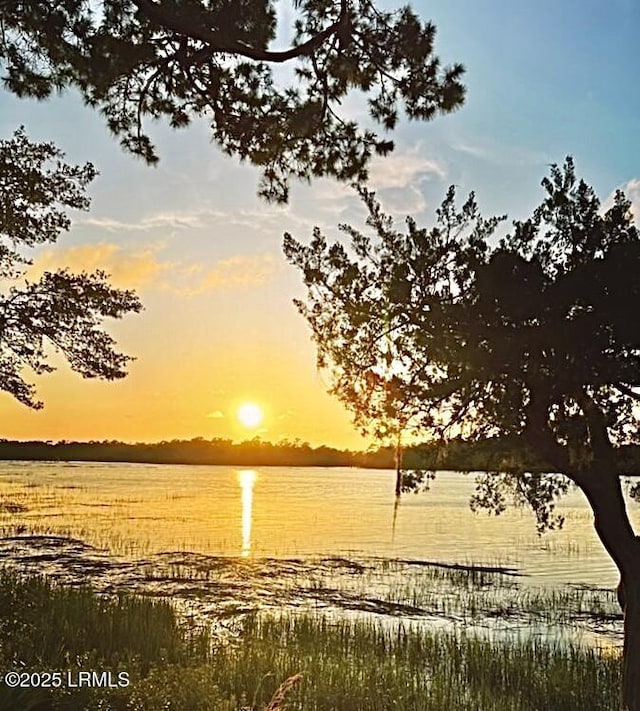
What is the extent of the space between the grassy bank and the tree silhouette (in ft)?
8.82

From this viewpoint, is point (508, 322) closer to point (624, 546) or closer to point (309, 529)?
point (624, 546)

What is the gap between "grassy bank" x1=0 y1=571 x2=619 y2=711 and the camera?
6496 mm

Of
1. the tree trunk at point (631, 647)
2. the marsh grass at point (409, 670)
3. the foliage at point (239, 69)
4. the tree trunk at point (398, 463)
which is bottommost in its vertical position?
the marsh grass at point (409, 670)

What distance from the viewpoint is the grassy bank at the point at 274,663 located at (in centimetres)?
650

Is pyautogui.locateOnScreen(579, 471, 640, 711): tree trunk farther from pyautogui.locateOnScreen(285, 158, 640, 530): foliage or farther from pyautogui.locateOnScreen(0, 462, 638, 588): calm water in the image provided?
pyautogui.locateOnScreen(0, 462, 638, 588): calm water

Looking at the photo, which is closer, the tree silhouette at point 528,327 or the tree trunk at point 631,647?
the tree silhouette at point 528,327

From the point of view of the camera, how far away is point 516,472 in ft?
28.0

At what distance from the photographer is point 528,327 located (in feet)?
21.3

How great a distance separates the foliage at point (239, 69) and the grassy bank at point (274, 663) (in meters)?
4.37

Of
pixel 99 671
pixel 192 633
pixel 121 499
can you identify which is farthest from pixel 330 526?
pixel 99 671

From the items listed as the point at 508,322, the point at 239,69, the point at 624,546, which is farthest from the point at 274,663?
the point at 239,69

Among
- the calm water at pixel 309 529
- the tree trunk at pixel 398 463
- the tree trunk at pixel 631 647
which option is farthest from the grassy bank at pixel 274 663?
the calm water at pixel 309 529

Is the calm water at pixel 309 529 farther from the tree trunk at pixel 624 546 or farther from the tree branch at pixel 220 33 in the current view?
the tree branch at pixel 220 33

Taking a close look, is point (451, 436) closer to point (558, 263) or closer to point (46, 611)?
point (558, 263)
